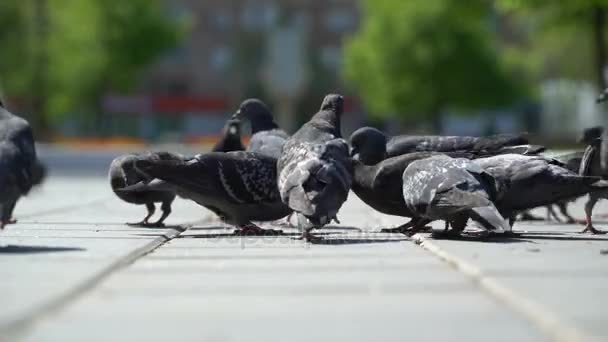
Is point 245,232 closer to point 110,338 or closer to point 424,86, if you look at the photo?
point 110,338

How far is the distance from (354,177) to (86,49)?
163 ft

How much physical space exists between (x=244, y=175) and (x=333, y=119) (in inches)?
37.0

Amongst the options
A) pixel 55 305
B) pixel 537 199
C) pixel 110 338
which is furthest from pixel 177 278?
pixel 537 199

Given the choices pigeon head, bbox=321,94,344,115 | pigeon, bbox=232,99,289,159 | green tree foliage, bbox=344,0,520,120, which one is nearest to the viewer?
pigeon head, bbox=321,94,344,115

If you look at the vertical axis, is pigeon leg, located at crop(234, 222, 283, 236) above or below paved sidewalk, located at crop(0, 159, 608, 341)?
below

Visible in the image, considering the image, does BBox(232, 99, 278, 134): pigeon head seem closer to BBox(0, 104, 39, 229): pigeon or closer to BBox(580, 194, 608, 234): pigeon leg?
BBox(580, 194, 608, 234): pigeon leg

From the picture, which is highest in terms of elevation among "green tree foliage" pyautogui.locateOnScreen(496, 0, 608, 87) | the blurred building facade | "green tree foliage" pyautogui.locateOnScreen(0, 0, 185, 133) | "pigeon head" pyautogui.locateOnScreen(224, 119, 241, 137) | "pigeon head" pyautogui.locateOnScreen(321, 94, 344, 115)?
"pigeon head" pyautogui.locateOnScreen(321, 94, 344, 115)

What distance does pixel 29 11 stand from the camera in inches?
2296

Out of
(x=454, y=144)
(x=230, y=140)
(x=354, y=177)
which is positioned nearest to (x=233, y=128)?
(x=230, y=140)

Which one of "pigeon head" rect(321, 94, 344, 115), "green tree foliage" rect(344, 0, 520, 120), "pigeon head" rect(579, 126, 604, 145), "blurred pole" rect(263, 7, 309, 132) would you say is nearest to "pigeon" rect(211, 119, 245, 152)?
"pigeon head" rect(321, 94, 344, 115)

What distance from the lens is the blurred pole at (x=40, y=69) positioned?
2211 inches

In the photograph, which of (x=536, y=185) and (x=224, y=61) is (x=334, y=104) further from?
(x=224, y=61)

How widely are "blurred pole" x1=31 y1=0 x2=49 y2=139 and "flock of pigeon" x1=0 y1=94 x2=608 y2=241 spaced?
48.9 m

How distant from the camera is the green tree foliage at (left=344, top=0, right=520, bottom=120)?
166 feet
